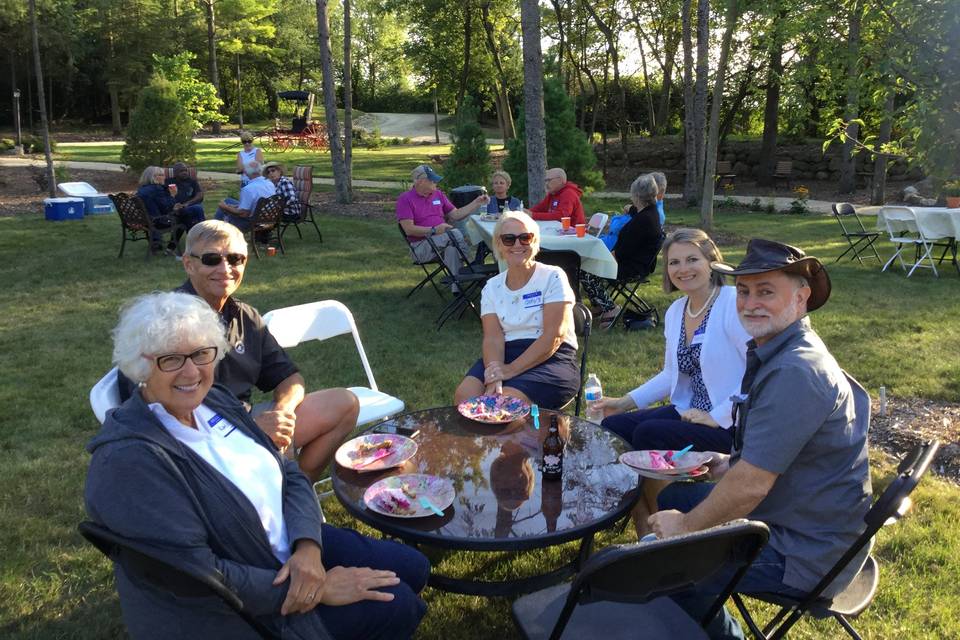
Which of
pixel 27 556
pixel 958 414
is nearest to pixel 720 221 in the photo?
pixel 958 414

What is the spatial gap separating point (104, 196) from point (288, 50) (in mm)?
34138

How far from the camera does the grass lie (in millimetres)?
2926

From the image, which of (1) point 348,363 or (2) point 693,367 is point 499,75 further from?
(2) point 693,367

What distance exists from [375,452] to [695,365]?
156 centimetres

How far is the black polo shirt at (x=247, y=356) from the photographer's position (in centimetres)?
317

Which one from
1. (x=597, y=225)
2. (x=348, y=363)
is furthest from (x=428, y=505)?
(x=597, y=225)

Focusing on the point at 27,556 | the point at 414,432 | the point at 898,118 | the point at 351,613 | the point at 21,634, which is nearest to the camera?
the point at 351,613

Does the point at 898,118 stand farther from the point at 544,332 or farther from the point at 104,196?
the point at 104,196

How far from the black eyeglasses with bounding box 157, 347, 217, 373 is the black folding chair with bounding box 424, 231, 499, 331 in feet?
15.4

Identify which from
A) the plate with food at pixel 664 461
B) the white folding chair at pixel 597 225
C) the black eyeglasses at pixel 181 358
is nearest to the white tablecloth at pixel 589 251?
the white folding chair at pixel 597 225

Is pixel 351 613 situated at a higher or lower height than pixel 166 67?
lower

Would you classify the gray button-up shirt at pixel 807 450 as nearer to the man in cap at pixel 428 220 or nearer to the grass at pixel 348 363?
the grass at pixel 348 363

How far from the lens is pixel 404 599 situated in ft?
7.16

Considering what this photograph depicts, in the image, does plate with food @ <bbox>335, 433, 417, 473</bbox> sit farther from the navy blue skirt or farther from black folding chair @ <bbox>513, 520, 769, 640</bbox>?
the navy blue skirt
